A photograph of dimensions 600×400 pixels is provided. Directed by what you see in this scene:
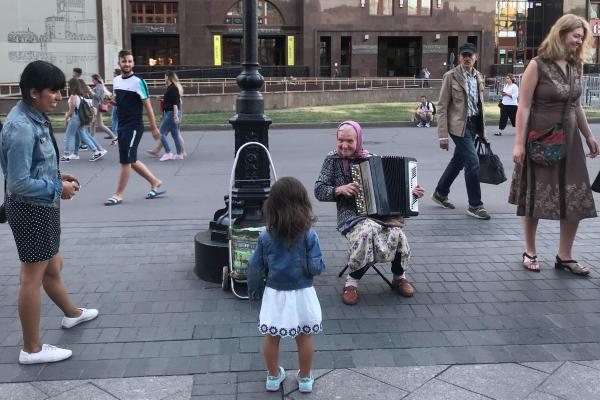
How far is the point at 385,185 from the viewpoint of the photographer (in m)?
5.05

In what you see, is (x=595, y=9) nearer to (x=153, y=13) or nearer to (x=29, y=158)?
(x=153, y=13)

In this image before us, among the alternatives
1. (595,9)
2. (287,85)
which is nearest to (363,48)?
(287,85)

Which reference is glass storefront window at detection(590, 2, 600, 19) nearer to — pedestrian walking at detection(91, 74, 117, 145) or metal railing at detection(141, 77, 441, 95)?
metal railing at detection(141, 77, 441, 95)

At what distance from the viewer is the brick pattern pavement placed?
3.95 meters

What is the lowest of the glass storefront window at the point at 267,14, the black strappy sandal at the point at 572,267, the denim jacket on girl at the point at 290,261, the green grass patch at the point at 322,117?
the black strappy sandal at the point at 572,267

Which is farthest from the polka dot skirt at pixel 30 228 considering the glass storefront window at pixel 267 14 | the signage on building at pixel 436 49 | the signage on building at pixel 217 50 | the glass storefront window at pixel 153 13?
the signage on building at pixel 436 49

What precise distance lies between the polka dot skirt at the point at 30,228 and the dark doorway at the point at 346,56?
168 feet

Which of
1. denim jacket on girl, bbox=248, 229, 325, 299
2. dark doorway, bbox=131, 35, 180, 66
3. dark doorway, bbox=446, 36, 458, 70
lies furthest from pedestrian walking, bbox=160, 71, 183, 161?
dark doorway, bbox=131, 35, 180, 66

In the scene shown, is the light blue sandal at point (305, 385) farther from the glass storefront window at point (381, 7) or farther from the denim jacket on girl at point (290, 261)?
the glass storefront window at point (381, 7)

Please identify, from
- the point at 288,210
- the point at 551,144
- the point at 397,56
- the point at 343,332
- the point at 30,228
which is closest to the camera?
the point at 288,210

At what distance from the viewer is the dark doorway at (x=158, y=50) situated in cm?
5634

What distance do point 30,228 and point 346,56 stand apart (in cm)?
5229

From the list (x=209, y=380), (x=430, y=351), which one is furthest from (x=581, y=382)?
(x=209, y=380)

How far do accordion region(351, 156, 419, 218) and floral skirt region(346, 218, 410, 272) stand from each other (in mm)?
129
